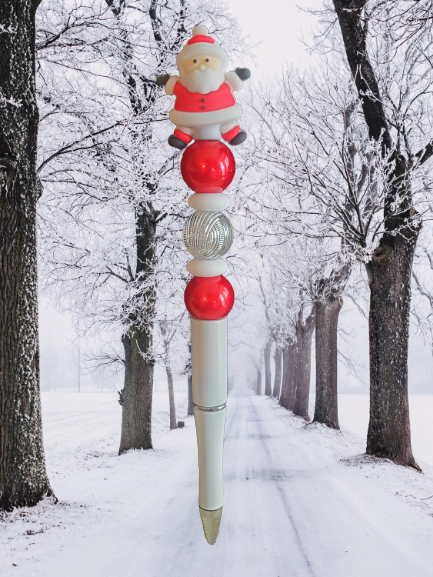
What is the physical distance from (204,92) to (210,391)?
132 cm

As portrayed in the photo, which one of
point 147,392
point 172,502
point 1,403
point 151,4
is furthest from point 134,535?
point 151,4

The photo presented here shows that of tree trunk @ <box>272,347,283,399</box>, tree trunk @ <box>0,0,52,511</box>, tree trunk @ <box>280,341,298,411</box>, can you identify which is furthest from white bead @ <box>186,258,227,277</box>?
tree trunk @ <box>272,347,283,399</box>

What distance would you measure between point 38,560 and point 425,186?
21.9ft

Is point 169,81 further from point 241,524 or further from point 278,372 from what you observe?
point 278,372

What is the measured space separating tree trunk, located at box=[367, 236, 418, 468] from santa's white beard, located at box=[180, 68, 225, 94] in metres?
5.52

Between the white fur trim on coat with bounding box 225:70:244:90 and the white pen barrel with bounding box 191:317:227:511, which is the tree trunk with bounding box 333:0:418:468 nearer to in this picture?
the white fur trim on coat with bounding box 225:70:244:90

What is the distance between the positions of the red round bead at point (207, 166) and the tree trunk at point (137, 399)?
283 inches

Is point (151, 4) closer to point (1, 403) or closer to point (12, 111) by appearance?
point (12, 111)

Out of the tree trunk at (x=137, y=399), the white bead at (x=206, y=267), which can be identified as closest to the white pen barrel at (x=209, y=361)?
the white bead at (x=206, y=267)

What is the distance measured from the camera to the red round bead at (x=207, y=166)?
6.48 ft

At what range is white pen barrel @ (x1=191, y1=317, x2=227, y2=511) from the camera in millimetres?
1996

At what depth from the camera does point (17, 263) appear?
415cm

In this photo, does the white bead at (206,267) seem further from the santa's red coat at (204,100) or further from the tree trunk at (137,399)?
the tree trunk at (137,399)

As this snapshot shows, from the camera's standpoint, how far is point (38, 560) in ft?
9.77
